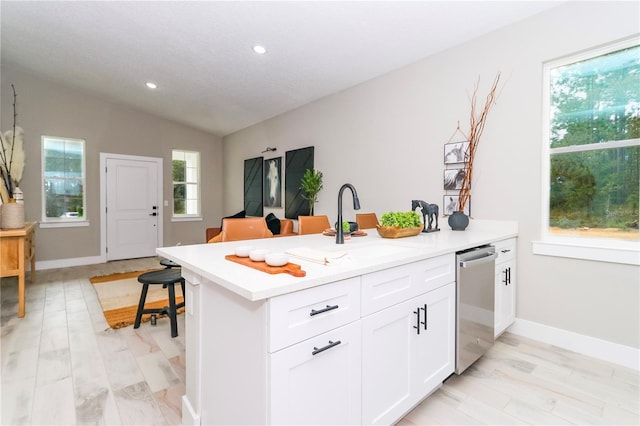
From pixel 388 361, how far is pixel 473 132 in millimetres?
2464

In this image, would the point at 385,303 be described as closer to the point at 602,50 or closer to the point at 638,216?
the point at 638,216

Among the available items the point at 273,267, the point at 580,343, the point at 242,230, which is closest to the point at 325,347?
the point at 273,267

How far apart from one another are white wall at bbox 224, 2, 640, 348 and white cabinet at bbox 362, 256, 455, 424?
4.44 feet

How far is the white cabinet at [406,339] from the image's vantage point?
1.32m

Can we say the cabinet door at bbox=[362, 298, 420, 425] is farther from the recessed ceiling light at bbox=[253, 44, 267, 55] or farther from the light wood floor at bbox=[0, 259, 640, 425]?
the recessed ceiling light at bbox=[253, 44, 267, 55]

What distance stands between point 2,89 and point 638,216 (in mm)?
8186

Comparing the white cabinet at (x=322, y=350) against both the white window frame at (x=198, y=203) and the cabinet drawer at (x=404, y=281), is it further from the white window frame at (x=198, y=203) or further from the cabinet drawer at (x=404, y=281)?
the white window frame at (x=198, y=203)

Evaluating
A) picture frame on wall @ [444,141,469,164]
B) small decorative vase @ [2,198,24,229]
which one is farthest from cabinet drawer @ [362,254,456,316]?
small decorative vase @ [2,198,24,229]

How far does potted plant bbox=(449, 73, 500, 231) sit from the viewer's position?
2.86 metres

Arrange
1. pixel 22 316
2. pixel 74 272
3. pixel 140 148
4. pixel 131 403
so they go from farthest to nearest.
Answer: pixel 140 148, pixel 74 272, pixel 22 316, pixel 131 403

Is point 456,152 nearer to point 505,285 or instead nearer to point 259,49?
point 505,285

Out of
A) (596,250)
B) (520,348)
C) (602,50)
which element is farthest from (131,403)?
(602,50)

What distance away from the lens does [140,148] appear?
6301mm

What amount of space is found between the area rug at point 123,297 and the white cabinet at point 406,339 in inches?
94.9
